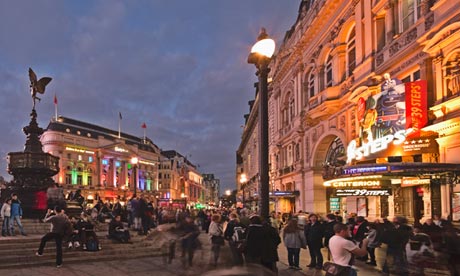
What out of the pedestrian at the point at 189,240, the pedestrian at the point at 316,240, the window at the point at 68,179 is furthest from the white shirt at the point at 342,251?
the window at the point at 68,179

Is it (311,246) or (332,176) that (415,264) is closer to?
(311,246)

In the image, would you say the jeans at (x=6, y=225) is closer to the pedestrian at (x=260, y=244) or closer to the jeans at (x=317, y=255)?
the jeans at (x=317, y=255)

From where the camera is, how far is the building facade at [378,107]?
16.4 meters

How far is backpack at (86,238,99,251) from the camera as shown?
15.8 meters

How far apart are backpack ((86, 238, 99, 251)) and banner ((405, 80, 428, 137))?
12076 mm

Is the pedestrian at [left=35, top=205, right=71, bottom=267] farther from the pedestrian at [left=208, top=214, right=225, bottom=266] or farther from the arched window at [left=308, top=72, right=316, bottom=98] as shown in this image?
the arched window at [left=308, top=72, right=316, bottom=98]

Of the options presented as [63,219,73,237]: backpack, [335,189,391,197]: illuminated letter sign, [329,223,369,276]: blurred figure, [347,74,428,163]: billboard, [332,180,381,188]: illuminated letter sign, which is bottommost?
[63,219,73,237]: backpack

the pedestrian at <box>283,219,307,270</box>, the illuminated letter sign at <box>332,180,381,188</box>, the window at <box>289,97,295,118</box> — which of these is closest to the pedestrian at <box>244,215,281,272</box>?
the pedestrian at <box>283,219,307,270</box>

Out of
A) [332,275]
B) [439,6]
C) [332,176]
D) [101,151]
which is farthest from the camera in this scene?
[101,151]

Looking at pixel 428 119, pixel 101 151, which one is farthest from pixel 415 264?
pixel 101 151

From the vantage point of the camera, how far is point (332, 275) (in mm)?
7191

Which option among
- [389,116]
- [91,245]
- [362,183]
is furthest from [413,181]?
[91,245]

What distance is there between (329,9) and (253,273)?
26116 millimetres

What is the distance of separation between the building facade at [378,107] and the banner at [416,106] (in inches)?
1.5
